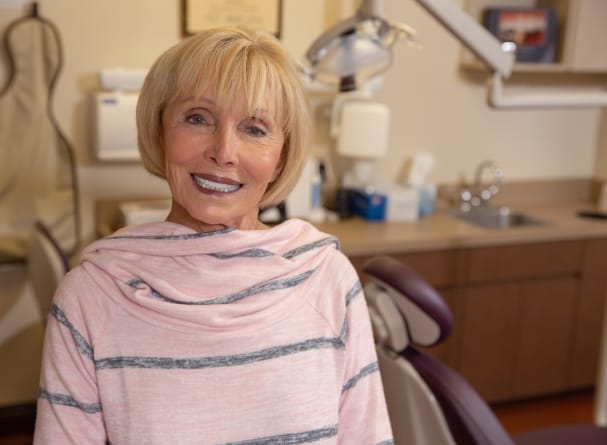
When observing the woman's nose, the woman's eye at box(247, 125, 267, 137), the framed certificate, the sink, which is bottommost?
the sink

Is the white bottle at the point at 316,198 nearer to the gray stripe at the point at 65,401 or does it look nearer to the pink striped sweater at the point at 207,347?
the pink striped sweater at the point at 207,347

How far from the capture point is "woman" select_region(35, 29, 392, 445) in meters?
0.99

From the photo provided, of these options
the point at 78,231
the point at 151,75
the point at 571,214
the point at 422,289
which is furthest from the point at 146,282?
the point at 571,214

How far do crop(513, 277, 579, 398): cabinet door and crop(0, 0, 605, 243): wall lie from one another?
653 millimetres

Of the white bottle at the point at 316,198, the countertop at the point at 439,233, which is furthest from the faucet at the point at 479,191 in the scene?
the white bottle at the point at 316,198

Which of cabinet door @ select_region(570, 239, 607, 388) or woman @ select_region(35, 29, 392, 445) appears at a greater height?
woman @ select_region(35, 29, 392, 445)

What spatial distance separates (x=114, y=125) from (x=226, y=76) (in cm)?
163

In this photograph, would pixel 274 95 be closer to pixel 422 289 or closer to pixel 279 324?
pixel 279 324

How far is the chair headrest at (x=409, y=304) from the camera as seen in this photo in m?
1.40

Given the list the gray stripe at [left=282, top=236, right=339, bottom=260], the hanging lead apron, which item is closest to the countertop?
the hanging lead apron

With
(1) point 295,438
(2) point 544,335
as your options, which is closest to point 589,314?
(2) point 544,335

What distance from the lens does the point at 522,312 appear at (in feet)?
9.68

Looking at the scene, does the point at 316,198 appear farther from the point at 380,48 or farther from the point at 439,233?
the point at 380,48

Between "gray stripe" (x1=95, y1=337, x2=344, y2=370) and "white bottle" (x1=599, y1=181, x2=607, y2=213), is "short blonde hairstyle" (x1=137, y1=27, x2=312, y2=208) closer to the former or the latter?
"gray stripe" (x1=95, y1=337, x2=344, y2=370)
